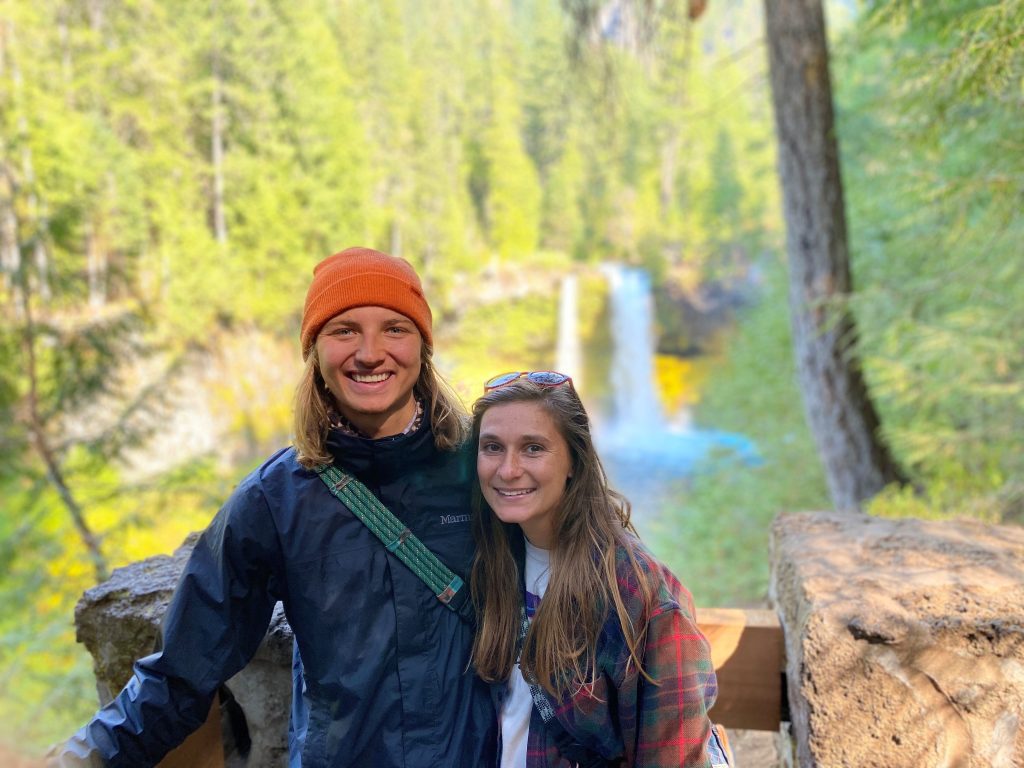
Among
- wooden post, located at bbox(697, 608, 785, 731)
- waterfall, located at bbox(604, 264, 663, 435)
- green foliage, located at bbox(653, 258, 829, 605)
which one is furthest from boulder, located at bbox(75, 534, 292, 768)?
waterfall, located at bbox(604, 264, 663, 435)

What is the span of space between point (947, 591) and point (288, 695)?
1496 millimetres

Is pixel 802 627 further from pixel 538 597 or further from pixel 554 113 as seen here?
pixel 554 113

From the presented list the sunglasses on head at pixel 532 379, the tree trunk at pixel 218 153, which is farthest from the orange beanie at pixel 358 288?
the tree trunk at pixel 218 153

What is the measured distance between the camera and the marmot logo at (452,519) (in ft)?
4.73

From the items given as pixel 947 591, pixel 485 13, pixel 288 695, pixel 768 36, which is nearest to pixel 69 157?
pixel 485 13

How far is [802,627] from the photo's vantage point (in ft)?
4.83

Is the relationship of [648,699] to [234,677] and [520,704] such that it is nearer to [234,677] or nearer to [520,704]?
[520,704]

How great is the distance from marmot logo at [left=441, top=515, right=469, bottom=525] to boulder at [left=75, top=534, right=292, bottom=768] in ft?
1.73

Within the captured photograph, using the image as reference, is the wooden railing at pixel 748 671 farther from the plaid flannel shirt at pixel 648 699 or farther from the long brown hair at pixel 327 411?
the long brown hair at pixel 327 411

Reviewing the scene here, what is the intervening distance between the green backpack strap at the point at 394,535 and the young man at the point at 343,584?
1 centimetres

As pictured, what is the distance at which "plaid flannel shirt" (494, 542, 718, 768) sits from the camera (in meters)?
1.22

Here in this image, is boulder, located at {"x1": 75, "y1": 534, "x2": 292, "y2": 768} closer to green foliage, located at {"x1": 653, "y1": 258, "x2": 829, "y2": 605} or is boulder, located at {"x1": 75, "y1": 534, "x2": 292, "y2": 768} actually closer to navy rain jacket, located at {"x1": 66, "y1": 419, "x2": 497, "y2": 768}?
navy rain jacket, located at {"x1": 66, "y1": 419, "x2": 497, "y2": 768}

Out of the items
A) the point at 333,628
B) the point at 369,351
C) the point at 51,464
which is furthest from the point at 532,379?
the point at 51,464

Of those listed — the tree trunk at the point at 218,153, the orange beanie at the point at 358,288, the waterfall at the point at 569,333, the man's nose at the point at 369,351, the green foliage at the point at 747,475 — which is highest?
the tree trunk at the point at 218,153
